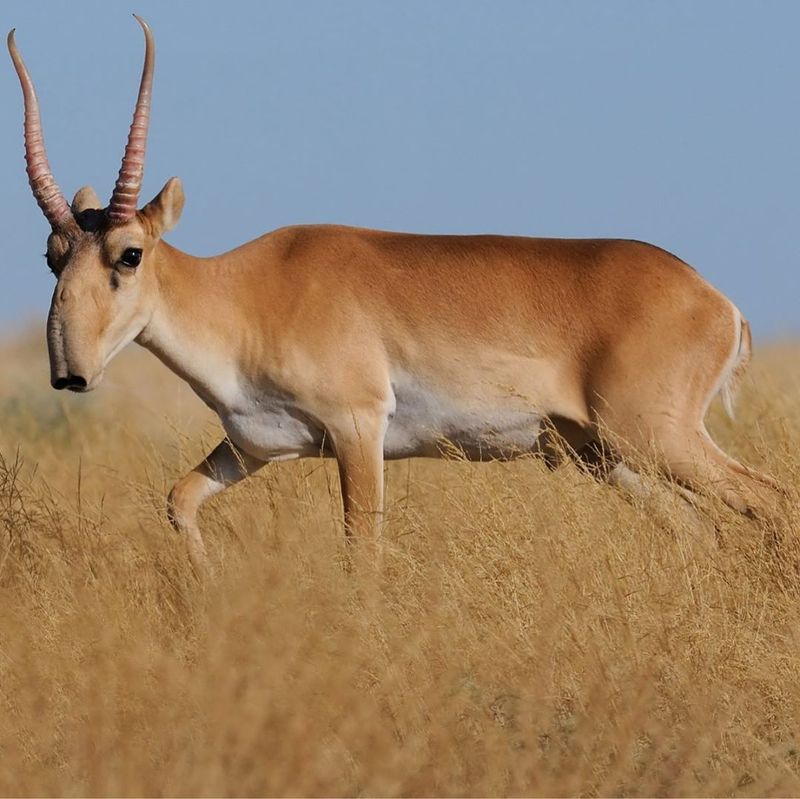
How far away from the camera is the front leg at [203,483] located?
855cm

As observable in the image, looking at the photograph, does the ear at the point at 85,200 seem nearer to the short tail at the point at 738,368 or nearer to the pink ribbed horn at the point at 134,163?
the pink ribbed horn at the point at 134,163

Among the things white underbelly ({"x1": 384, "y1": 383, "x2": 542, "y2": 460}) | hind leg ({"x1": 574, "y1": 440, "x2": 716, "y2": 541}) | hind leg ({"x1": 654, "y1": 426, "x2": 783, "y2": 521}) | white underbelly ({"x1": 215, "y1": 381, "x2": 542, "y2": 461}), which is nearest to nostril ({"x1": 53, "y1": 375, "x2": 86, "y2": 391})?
white underbelly ({"x1": 215, "y1": 381, "x2": 542, "y2": 461})

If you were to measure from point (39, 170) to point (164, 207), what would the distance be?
0.71 metres

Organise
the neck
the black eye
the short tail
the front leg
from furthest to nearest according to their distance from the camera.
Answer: the short tail → the front leg → the neck → the black eye

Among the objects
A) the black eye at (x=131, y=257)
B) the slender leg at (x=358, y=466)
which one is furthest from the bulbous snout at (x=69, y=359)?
the slender leg at (x=358, y=466)

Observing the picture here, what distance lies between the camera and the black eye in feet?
26.5

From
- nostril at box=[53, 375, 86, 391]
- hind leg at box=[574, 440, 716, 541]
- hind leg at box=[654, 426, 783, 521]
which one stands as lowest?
hind leg at box=[574, 440, 716, 541]

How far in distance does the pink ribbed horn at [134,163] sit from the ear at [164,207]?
0.19 meters

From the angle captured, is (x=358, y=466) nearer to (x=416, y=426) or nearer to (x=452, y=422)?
(x=416, y=426)

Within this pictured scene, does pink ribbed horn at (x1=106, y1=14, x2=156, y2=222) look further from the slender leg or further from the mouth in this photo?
the slender leg

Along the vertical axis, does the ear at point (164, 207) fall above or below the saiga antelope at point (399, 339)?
above

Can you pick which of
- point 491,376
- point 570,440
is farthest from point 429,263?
point 570,440

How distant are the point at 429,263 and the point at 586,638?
299 cm

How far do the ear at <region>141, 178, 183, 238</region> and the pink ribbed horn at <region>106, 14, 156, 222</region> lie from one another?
0.64ft
